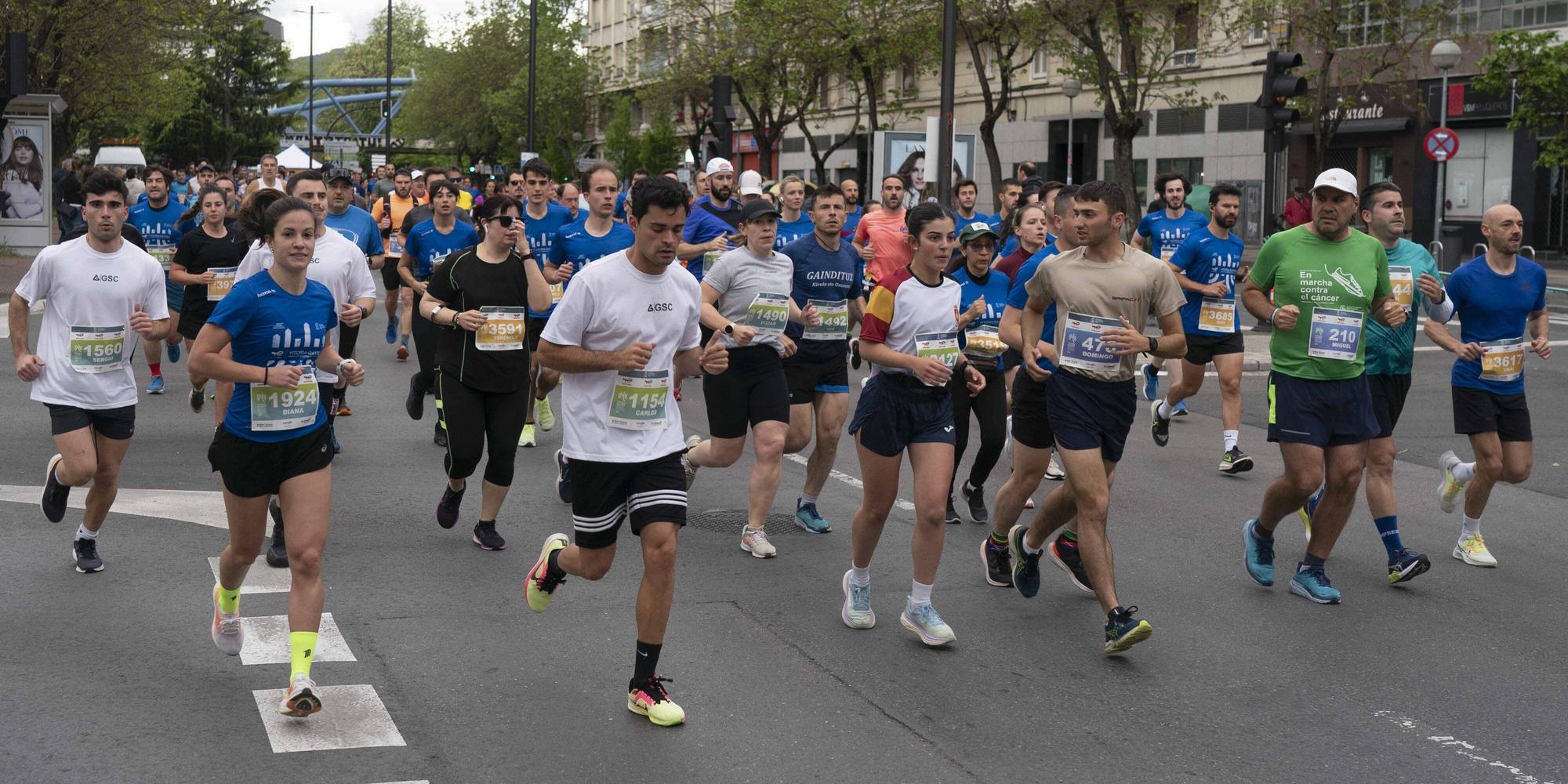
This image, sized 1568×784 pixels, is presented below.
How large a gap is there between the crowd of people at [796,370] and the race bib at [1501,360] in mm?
17

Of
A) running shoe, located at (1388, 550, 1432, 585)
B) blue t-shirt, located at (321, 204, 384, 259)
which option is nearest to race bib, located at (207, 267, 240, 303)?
blue t-shirt, located at (321, 204, 384, 259)

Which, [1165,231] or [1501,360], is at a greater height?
[1165,231]

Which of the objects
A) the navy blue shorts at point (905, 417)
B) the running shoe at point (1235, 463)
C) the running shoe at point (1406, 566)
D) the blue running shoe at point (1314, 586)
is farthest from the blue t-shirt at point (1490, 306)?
the navy blue shorts at point (905, 417)

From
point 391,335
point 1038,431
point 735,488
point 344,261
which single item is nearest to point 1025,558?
point 1038,431

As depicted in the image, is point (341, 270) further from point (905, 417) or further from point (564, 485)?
point (905, 417)

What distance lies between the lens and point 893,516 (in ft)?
30.7

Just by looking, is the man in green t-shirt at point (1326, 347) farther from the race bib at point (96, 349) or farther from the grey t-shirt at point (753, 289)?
the race bib at point (96, 349)

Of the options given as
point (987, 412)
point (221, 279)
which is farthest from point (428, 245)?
point (987, 412)

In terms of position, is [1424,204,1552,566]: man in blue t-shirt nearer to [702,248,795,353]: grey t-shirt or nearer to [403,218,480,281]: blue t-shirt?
[702,248,795,353]: grey t-shirt

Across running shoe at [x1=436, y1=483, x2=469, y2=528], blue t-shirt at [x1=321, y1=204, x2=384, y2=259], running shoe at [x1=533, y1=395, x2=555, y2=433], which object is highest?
blue t-shirt at [x1=321, y1=204, x2=384, y2=259]

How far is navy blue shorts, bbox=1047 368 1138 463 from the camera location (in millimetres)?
6684

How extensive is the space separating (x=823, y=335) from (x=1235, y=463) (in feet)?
12.0

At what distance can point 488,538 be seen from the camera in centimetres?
830

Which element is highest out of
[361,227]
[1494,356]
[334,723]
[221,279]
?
[361,227]
